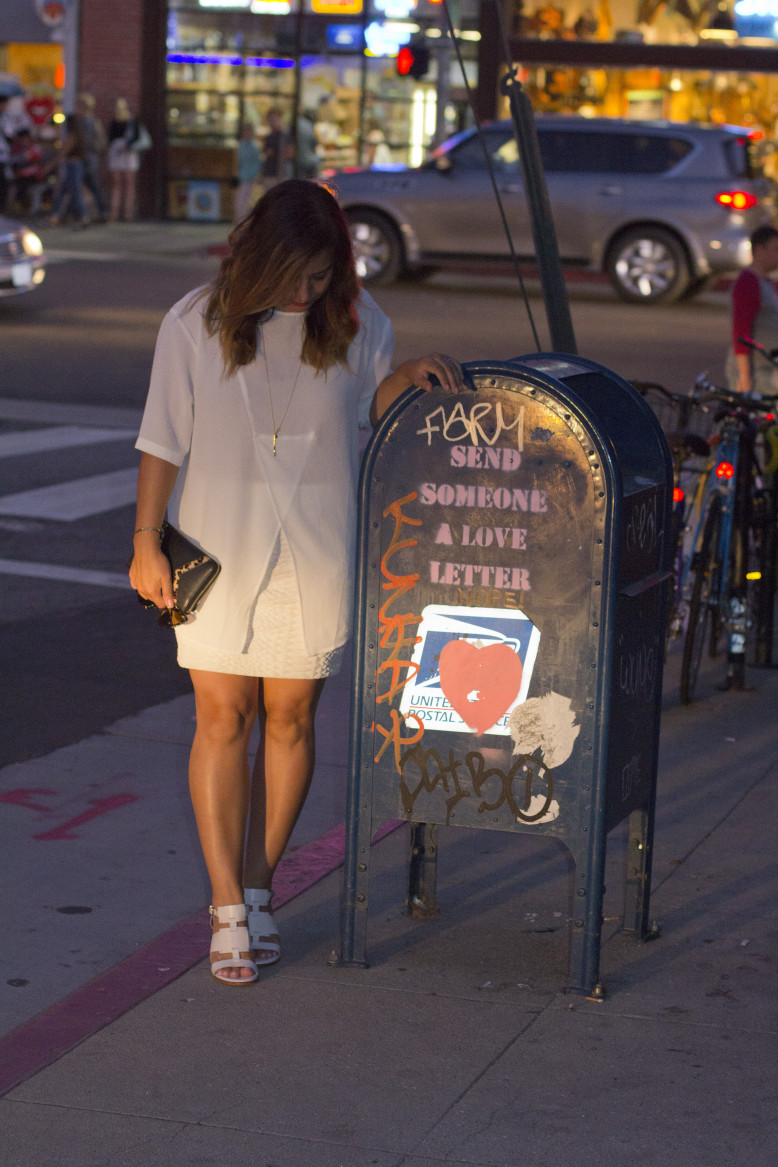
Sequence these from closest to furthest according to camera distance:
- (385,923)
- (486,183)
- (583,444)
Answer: (583,444)
(385,923)
(486,183)

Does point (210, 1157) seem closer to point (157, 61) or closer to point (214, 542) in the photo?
point (214, 542)

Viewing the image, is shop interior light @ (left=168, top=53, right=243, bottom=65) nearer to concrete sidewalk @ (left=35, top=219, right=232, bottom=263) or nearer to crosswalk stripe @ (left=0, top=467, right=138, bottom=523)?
concrete sidewalk @ (left=35, top=219, right=232, bottom=263)


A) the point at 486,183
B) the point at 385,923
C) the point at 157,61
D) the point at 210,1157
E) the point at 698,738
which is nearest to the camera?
the point at 210,1157

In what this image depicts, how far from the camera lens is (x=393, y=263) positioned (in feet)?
72.2

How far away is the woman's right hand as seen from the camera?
12.7 ft

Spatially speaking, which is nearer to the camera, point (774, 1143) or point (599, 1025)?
point (774, 1143)

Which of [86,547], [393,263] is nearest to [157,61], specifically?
[393,263]

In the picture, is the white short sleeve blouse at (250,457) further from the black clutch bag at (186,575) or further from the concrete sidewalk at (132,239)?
the concrete sidewalk at (132,239)

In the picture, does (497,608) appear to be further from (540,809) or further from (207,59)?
(207,59)

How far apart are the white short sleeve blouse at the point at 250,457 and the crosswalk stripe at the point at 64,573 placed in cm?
407

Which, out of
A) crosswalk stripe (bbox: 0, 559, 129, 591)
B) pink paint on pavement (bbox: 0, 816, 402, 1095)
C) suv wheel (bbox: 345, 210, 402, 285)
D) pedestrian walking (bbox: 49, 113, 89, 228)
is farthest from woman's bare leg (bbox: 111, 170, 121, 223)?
pink paint on pavement (bbox: 0, 816, 402, 1095)

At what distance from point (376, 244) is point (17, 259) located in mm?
5947

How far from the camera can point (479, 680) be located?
12.8 feet

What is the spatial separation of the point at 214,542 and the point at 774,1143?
1.73m
